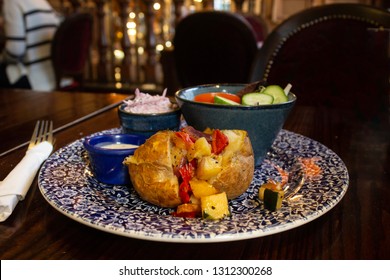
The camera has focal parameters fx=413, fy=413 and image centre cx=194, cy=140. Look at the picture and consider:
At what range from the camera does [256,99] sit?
1054mm

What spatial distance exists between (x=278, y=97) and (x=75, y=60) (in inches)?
121

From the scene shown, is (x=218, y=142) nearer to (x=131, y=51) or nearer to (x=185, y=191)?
(x=185, y=191)

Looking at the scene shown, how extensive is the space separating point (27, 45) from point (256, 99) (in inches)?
116

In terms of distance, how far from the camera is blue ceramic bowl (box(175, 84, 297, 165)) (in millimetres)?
976

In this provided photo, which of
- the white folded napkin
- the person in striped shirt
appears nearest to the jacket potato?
the white folded napkin

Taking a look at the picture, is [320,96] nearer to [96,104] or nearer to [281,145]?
[281,145]

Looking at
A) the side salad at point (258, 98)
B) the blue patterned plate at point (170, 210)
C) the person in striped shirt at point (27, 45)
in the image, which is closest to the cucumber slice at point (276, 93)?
the side salad at point (258, 98)

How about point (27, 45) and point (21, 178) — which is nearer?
point (21, 178)

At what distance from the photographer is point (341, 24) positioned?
72.4 inches

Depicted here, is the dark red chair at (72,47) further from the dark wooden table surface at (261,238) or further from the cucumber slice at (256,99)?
the cucumber slice at (256,99)

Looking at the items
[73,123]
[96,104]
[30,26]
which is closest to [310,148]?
[73,123]

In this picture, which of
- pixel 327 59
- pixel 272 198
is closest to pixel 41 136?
pixel 272 198

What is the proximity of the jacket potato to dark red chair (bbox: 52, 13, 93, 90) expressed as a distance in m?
2.89

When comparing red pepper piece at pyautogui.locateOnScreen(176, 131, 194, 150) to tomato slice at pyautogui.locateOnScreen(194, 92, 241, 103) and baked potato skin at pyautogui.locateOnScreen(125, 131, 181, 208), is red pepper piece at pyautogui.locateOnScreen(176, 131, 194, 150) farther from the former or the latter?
tomato slice at pyautogui.locateOnScreen(194, 92, 241, 103)
